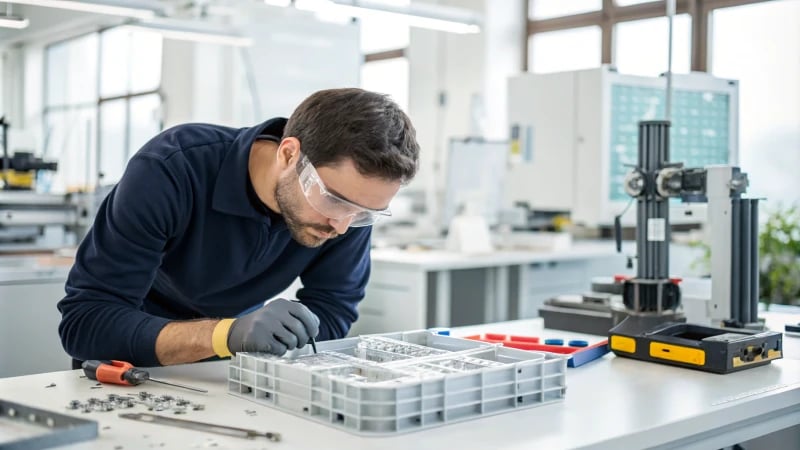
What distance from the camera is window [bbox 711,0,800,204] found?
15.1ft

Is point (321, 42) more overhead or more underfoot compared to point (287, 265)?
more overhead

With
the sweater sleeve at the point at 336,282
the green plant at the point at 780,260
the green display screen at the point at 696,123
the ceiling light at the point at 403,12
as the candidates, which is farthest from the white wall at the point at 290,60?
the sweater sleeve at the point at 336,282

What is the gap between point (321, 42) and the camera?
18.9 ft

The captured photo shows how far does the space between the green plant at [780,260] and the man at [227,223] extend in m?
3.00

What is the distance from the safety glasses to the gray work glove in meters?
0.18

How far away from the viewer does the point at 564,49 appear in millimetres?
6277

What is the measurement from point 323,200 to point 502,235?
324cm

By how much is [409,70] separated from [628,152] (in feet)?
12.9

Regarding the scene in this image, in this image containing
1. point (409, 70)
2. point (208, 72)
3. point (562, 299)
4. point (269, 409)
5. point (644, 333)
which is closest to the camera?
point (269, 409)

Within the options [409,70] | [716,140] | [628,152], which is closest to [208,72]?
[409,70]

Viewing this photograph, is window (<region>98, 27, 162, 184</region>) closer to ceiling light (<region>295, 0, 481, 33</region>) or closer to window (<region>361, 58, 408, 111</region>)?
window (<region>361, 58, 408, 111</region>)

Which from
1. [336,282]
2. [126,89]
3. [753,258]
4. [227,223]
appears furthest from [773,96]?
[126,89]

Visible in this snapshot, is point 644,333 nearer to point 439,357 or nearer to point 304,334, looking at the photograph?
point 439,357

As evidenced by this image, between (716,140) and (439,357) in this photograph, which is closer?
(439,357)
